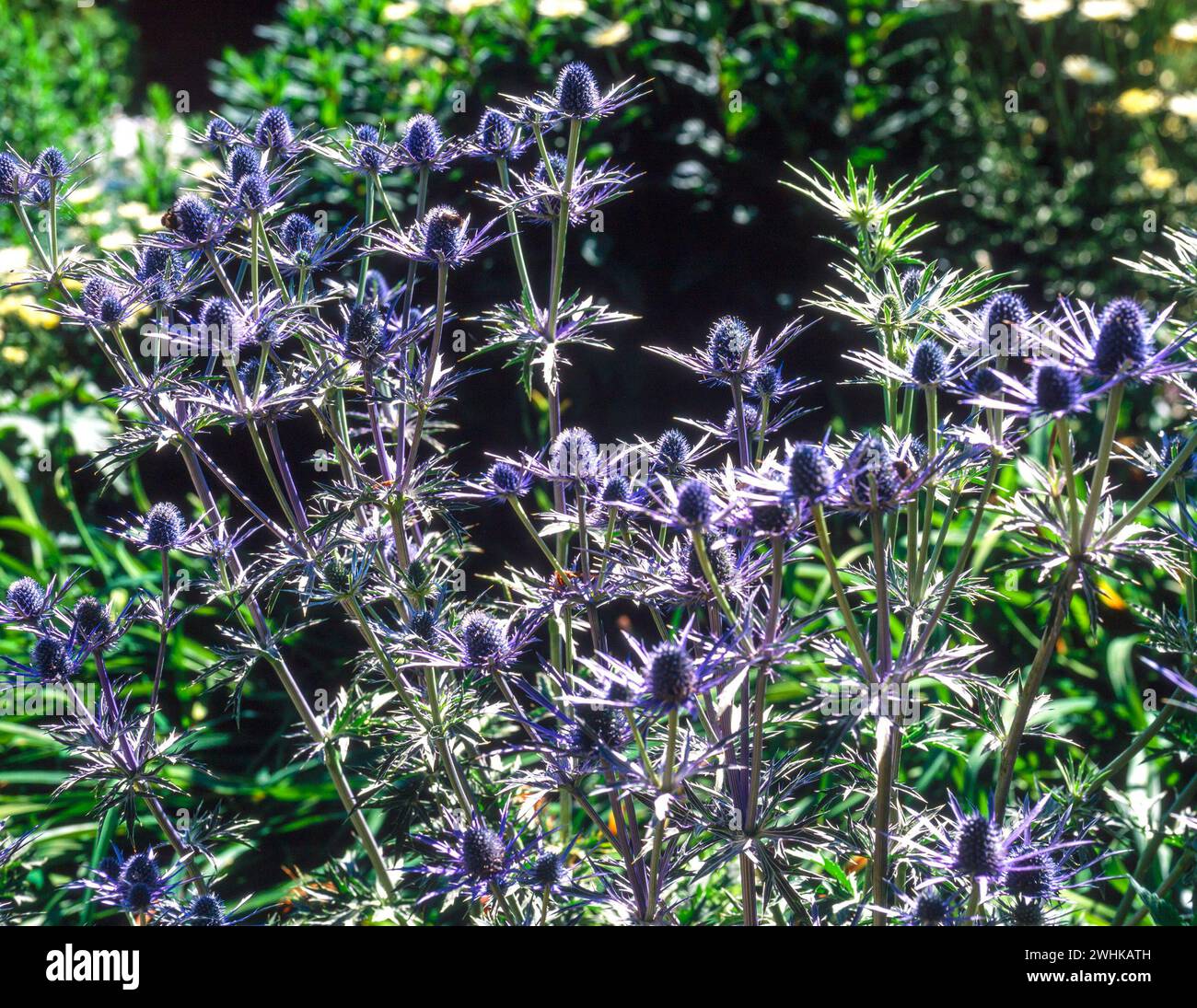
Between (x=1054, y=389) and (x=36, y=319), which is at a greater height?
(x=36, y=319)

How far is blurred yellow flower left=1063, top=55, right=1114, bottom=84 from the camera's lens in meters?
5.68

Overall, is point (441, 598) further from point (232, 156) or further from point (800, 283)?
point (800, 283)

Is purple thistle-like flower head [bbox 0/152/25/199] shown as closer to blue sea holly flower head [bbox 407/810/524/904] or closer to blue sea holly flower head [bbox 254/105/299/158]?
blue sea holly flower head [bbox 254/105/299/158]

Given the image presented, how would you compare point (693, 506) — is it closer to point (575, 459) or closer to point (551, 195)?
point (575, 459)

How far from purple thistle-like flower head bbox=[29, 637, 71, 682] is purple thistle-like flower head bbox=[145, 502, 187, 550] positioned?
26 centimetres

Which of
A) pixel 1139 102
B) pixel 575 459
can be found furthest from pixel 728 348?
pixel 1139 102

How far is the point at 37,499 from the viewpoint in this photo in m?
4.29

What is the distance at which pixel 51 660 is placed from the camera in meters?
1.93

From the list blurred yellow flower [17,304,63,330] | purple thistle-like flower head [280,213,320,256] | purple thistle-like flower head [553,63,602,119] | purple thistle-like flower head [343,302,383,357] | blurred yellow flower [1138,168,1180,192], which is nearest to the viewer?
purple thistle-like flower head [343,302,383,357]

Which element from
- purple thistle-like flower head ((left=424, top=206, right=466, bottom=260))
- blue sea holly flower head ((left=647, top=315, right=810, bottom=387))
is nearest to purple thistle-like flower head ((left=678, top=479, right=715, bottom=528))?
blue sea holly flower head ((left=647, top=315, right=810, bottom=387))

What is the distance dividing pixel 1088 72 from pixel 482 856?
5846 mm

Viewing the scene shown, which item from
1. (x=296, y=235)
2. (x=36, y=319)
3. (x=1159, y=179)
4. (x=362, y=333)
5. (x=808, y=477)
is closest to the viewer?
(x=808, y=477)
